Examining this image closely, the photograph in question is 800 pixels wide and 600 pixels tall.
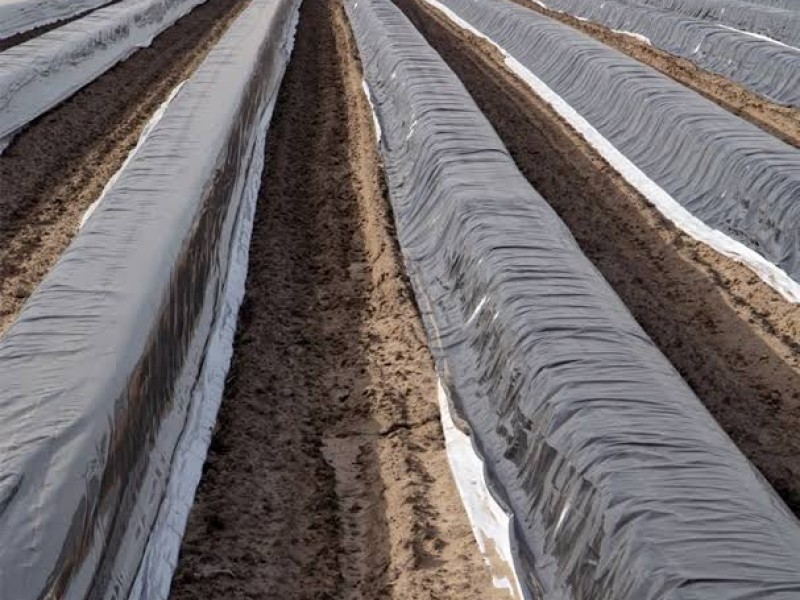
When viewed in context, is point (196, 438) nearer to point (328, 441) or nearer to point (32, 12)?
point (328, 441)

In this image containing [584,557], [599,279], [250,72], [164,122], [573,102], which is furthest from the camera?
[573,102]

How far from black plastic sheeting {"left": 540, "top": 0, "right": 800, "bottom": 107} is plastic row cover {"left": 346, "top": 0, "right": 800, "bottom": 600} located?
724 centimetres

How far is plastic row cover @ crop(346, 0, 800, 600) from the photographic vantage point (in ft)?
11.5

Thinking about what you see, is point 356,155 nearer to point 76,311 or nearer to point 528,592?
point 76,311

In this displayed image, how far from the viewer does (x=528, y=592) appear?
3.97 meters

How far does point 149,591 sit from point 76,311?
1.47m

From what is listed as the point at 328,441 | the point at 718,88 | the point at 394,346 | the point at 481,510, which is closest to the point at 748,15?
the point at 718,88

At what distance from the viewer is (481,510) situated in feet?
14.5

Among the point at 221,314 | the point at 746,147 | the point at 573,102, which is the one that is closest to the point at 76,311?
the point at 221,314

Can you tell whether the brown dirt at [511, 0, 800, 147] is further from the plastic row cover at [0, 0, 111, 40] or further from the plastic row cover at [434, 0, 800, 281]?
the plastic row cover at [0, 0, 111, 40]

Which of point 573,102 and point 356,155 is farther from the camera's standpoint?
point 573,102

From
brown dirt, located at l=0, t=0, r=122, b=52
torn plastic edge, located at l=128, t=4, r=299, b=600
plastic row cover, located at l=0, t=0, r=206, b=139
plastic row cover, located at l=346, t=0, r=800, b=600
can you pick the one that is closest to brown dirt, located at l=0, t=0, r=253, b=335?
plastic row cover, located at l=0, t=0, r=206, b=139

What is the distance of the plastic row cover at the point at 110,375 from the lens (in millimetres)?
3496

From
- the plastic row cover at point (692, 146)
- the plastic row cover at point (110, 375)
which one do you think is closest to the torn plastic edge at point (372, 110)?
the plastic row cover at point (692, 146)
